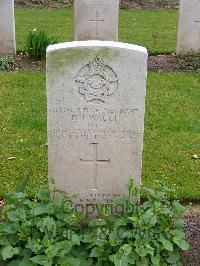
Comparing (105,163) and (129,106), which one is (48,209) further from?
(129,106)

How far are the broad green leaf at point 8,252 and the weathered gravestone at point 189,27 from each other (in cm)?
615

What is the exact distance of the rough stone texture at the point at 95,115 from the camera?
12.2ft

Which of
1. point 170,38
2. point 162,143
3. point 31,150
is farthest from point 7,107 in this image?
point 170,38

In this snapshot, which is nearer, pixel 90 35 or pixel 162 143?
pixel 162 143

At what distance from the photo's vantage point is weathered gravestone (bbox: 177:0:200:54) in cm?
872

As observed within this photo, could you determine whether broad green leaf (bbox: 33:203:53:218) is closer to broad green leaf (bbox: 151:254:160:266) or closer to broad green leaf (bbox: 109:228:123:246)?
broad green leaf (bbox: 109:228:123:246)

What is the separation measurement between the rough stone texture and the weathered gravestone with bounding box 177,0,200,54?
5.26m

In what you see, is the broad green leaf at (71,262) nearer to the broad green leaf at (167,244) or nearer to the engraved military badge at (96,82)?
the broad green leaf at (167,244)

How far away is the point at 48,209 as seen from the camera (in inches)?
150

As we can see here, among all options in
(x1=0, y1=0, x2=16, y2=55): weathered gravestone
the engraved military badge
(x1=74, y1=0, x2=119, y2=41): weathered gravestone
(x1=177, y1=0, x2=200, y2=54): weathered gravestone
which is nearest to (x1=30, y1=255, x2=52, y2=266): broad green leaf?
the engraved military badge

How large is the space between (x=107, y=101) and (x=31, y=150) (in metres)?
1.93

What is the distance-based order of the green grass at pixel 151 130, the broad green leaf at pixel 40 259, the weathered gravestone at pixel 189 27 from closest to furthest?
the broad green leaf at pixel 40 259
the green grass at pixel 151 130
the weathered gravestone at pixel 189 27

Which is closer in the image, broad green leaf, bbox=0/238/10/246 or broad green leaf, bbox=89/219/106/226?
broad green leaf, bbox=0/238/10/246

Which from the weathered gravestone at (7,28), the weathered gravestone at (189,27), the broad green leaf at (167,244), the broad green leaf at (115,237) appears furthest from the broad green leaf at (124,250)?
the weathered gravestone at (189,27)
